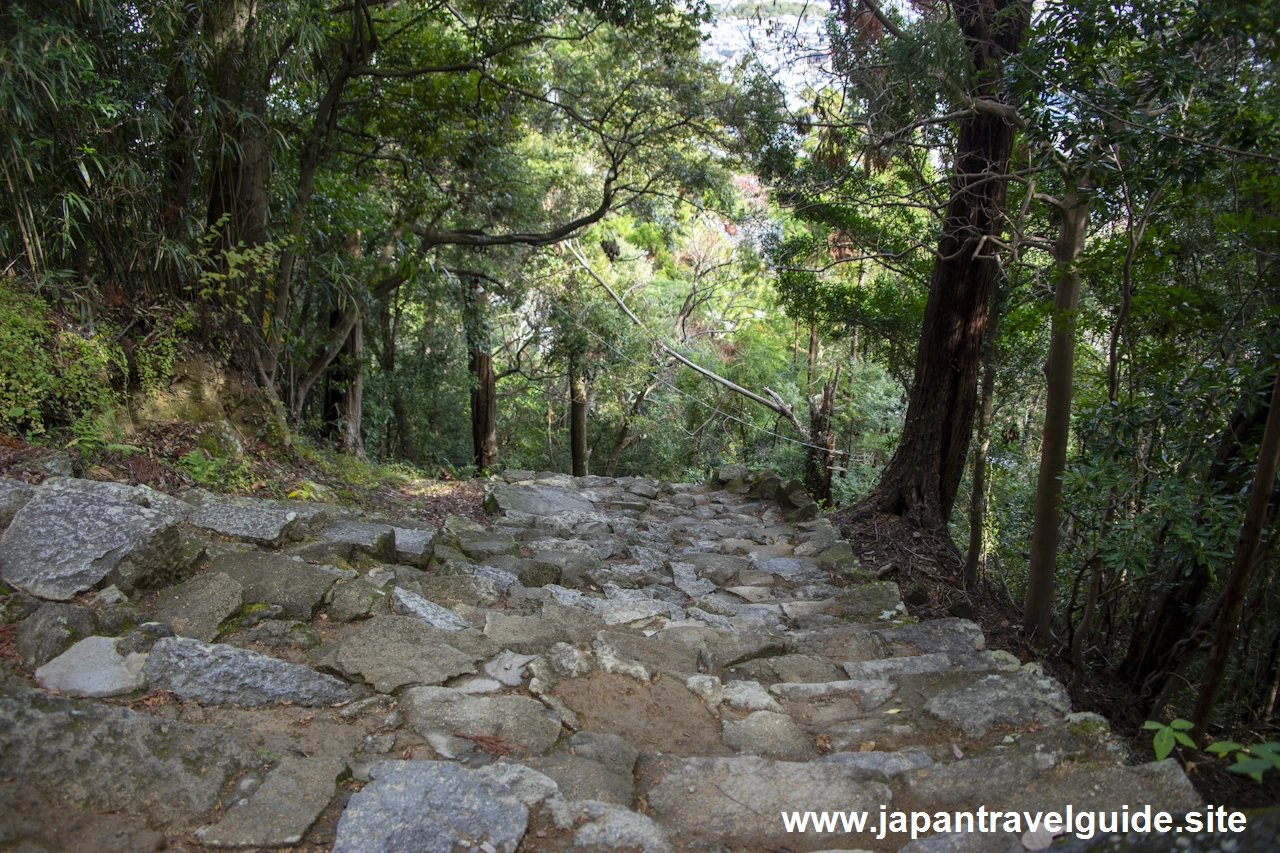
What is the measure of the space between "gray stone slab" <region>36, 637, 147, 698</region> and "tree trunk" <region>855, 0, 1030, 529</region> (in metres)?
5.04

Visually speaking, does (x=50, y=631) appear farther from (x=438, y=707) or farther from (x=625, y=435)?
(x=625, y=435)

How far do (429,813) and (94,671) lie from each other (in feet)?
3.77

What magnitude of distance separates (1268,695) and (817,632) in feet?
8.53

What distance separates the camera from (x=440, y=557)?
13.8 feet

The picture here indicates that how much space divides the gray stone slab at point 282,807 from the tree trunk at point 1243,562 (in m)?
2.94

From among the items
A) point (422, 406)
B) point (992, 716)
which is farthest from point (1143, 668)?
point (422, 406)

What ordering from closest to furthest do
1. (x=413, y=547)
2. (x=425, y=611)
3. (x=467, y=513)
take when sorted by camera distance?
(x=425, y=611) < (x=413, y=547) < (x=467, y=513)

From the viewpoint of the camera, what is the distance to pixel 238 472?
4.64m

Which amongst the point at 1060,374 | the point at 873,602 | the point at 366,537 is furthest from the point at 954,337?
the point at 366,537

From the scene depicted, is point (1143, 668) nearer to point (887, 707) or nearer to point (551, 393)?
point (887, 707)

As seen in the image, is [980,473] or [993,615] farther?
[980,473]

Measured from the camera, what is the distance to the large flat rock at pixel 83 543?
8.46 ft

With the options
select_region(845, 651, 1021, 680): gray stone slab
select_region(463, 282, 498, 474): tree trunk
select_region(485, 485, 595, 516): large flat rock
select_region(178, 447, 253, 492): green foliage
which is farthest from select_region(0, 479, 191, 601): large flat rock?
select_region(463, 282, 498, 474): tree trunk

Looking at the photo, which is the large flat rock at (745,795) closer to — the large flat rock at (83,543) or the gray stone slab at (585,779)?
the gray stone slab at (585,779)
